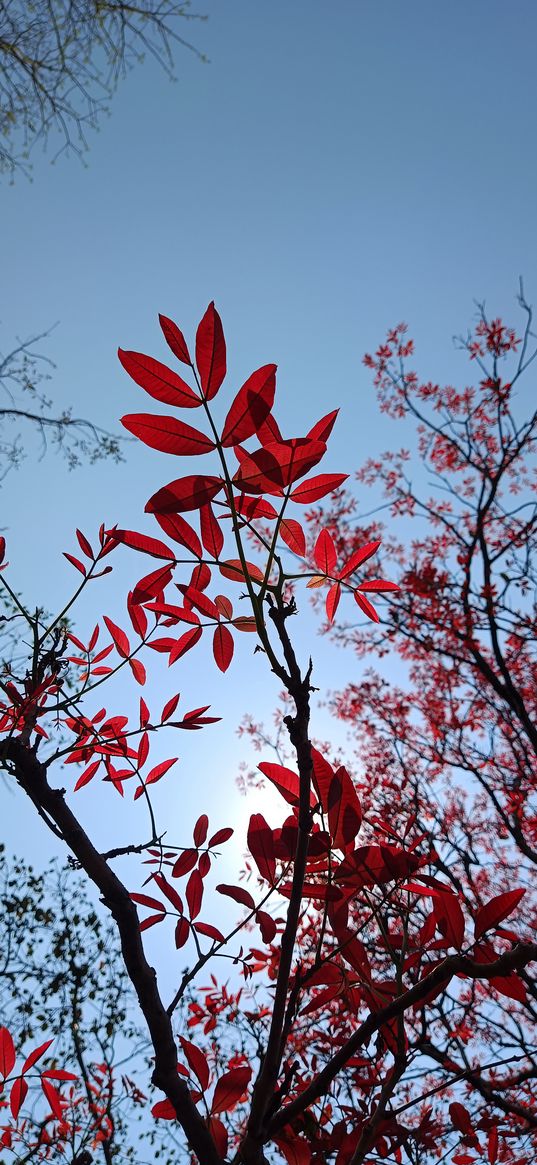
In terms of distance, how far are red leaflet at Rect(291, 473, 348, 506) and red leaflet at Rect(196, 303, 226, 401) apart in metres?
0.19

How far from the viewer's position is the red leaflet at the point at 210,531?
0.98 meters

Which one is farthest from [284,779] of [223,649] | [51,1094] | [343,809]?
[51,1094]

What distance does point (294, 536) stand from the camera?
3.51 feet

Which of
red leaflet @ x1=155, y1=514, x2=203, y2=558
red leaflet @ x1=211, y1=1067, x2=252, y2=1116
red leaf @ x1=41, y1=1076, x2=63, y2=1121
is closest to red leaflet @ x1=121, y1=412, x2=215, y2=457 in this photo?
red leaflet @ x1=155, y1=514, x2=203, y2=558

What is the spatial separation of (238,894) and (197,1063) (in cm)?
38

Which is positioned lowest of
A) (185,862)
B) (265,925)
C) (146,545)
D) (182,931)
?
(265,925)

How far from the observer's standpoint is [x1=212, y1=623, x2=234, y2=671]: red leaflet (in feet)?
3.65

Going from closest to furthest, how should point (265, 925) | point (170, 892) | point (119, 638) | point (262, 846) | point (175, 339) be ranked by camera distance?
point (175, 339) → point (262, 846) → point (265, 925) → point (170, 892) → point (119, 638)

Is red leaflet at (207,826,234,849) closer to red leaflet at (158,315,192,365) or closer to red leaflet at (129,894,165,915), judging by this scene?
red leaflet at (129,894,165,915)

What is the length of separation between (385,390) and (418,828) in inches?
205

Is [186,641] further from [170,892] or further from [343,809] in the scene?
[170,892]

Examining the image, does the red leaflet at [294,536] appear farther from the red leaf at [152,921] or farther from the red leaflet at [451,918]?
the red leaf at [152,921]

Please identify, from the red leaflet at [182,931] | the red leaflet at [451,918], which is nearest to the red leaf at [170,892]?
the red leaflet at [182,931]

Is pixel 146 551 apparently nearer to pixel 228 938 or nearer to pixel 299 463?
pixel 299 463
